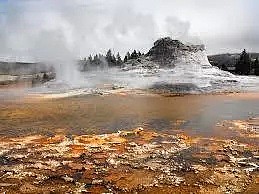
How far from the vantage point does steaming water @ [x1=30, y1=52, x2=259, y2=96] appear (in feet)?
79.8

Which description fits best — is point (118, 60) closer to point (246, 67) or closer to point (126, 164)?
point (246, 67)

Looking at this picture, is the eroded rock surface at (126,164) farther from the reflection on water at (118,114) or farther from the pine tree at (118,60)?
the pine tree at (118,60)

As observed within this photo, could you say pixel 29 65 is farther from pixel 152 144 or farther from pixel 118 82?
pixel 152 144

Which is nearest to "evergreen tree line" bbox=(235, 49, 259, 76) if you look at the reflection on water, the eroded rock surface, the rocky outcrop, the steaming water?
the rocky outcrop

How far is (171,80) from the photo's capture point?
26641 mm

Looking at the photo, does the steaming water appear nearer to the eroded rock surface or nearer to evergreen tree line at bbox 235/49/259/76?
evergreen tree line at bbox 235/49/259/76

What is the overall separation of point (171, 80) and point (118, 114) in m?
12.9

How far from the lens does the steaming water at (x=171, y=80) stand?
24328 mm

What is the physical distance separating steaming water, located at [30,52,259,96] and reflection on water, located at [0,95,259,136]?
196 inches

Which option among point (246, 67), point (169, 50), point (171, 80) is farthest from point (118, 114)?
point (246, 67)

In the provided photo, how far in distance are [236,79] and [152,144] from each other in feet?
64.2

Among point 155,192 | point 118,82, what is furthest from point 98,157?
point 118,82

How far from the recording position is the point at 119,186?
21.6 ft

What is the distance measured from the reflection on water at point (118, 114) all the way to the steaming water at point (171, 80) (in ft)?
16.4
